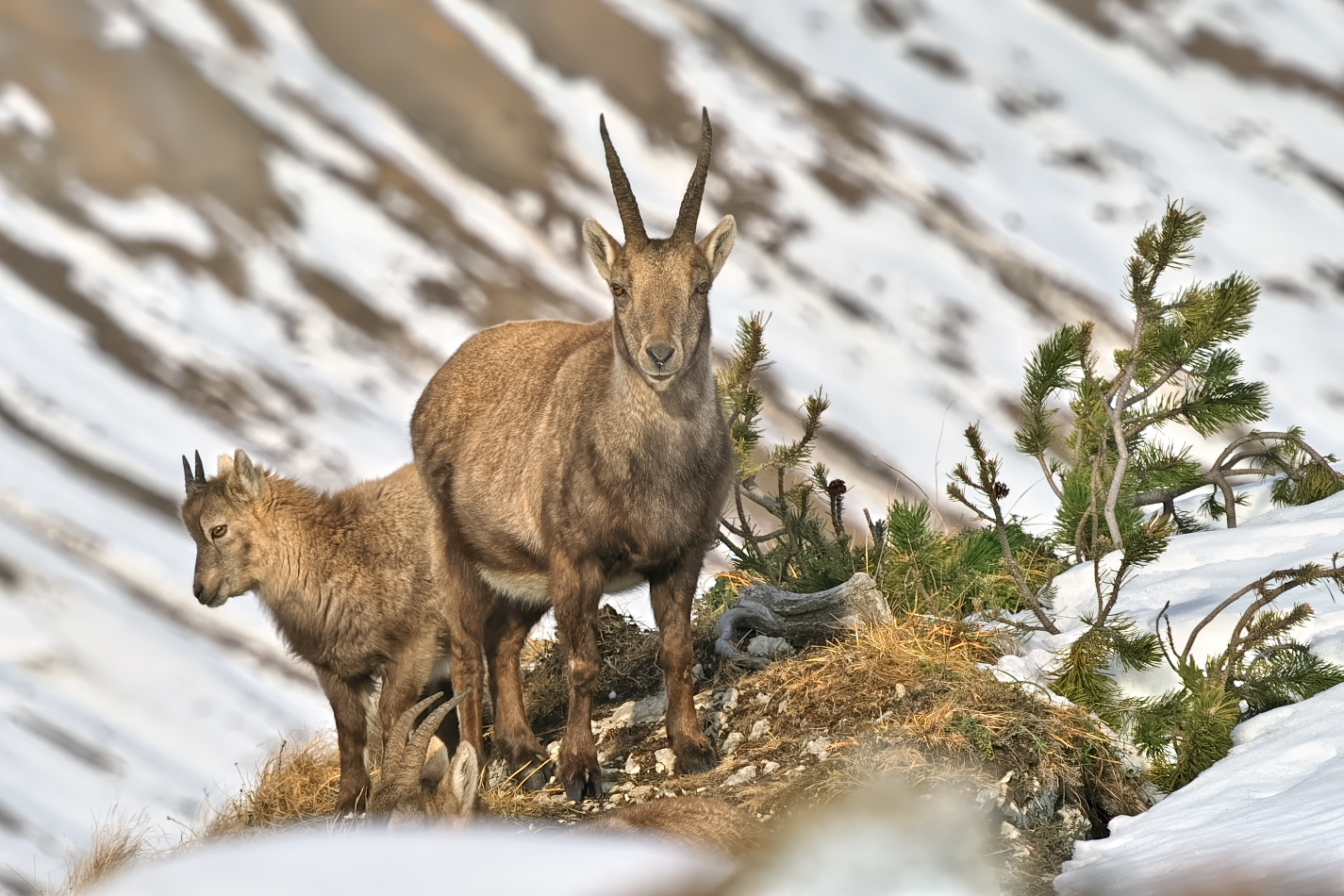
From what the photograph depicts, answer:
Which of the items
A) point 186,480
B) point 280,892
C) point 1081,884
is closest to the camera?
point 280,892

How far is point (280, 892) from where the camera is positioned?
1.86 meters

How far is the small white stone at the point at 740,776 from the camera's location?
6.31 m

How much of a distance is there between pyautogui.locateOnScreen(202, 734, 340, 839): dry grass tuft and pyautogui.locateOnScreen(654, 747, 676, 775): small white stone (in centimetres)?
216

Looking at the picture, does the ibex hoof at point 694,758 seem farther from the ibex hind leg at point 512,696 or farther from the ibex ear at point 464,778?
the ibex ear at point 464,778

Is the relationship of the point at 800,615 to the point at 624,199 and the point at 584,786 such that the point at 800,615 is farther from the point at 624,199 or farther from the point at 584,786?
the point at 624,199

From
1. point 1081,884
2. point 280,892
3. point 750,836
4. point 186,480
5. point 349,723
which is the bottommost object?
point 1081,884

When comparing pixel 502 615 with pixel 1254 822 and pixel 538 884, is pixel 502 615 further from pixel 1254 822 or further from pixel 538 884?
pixel 538 884

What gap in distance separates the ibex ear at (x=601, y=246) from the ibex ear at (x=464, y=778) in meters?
2.39

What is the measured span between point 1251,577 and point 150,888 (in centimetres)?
670

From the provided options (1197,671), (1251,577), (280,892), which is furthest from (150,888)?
(1251,577)

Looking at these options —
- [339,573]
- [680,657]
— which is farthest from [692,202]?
[339,573]

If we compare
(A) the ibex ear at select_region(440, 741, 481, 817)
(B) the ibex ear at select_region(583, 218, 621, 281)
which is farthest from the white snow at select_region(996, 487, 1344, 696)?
(B) the ibex ear at select_region(583, 218, 621, 281)

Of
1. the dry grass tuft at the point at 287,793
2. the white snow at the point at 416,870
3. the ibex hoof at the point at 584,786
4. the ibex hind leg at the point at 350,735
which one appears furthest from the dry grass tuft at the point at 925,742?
the white snow at the point at 416,870

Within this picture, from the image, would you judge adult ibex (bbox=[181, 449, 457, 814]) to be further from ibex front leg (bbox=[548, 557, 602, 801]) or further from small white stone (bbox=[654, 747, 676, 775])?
small white stone (bbox=[654, 747, 676, 775])
